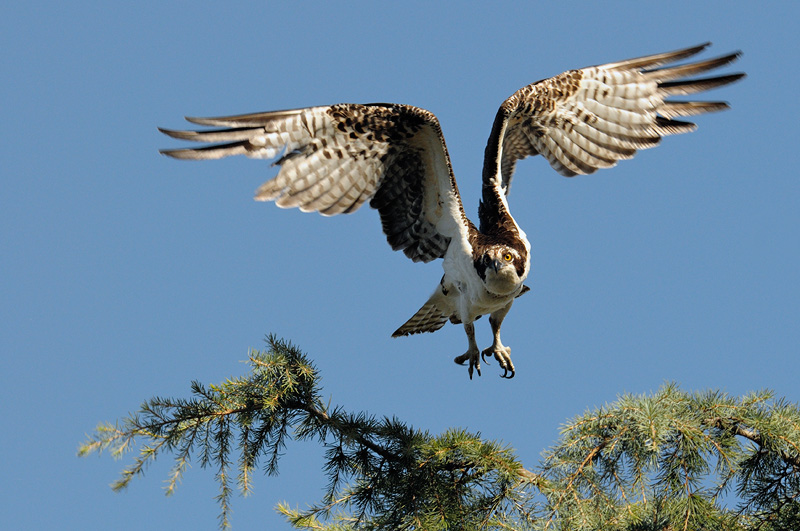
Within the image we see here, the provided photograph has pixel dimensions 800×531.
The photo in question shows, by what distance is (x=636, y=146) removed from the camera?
7.74m

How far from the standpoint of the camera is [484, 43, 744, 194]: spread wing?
7508 mm

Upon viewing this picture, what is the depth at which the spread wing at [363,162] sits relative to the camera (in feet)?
20.2

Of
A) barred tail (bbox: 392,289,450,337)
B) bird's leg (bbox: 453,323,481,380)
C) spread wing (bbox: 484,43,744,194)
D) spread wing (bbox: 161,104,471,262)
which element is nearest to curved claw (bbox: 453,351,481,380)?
bird's leg (bbox: 453,323,481,380)

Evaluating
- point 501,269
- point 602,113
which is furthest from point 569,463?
point 602,113

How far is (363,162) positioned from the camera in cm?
666

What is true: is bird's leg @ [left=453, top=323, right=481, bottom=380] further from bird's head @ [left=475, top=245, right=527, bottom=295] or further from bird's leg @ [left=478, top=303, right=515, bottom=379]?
bird's head @ [left=475, top=245, right=527, bottom=295]

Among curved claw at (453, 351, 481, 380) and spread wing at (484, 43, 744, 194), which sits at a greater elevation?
spread wing at (484, 43, 744, 194)

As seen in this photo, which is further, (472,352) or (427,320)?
(427,320)

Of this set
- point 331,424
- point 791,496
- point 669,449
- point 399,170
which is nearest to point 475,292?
point 399,170

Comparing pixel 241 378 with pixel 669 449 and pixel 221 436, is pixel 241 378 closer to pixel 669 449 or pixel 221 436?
pixel 221 436

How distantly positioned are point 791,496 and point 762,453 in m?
0.30

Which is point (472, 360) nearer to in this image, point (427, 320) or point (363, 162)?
point (427, 320)

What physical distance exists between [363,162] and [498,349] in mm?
1960

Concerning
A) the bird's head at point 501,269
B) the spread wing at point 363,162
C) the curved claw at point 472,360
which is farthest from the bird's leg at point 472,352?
the spread wing at point 363,162
